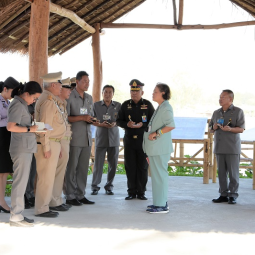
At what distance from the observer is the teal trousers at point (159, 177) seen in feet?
18.2

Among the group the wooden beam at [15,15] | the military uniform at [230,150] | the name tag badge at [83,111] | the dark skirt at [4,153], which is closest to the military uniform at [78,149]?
the name tag badge at [83,111]

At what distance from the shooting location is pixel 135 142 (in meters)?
6.44

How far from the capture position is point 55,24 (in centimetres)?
962

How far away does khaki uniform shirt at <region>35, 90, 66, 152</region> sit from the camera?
4.99 meters

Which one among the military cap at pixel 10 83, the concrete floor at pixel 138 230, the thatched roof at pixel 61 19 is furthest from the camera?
the thatched roof at pixel 61 19

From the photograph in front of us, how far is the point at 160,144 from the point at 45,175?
4.61 feet

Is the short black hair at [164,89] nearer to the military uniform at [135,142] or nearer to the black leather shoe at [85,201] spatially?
the military uniform at [135,142]

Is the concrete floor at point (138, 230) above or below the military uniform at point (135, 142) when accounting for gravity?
below

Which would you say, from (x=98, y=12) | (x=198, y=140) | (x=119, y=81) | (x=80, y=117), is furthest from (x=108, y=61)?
(x=80, y=117)

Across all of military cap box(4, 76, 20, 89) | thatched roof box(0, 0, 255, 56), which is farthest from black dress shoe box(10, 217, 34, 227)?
thatched roof box(0, 0, 255, 56)

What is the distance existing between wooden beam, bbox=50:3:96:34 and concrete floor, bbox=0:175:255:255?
3806 millimetres

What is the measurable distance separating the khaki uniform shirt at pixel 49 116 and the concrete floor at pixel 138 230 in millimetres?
899

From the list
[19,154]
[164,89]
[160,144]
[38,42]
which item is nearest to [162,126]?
[160,144]

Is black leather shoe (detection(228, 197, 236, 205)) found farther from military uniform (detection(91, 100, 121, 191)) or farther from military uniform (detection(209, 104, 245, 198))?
military uniform (detection(91, 100, 121, 191))
